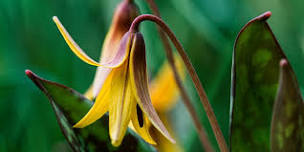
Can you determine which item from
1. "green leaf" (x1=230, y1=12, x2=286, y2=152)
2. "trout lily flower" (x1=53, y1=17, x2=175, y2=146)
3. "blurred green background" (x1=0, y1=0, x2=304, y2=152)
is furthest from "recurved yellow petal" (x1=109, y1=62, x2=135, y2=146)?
"blurred green background" (x1=0, y1=0, x2=304, y2=152)

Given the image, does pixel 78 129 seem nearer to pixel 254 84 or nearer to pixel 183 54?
pixel 183 54

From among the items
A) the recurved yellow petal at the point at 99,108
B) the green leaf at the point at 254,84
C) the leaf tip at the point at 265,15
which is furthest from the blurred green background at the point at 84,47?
the leaf tip at the point at 265,15

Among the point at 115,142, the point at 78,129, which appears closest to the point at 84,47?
the point at 78,129

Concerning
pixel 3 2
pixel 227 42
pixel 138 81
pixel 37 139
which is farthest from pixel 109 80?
pixel 3 2

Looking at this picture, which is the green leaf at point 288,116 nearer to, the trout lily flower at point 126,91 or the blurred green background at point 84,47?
the trout lily flower at point 126,91

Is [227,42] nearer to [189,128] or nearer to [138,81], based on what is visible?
[189,128]

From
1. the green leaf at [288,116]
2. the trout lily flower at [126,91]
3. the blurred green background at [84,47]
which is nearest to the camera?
the green leaf at [288,116]

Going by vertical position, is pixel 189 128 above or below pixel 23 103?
below

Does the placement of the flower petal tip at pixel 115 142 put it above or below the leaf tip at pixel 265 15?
below
